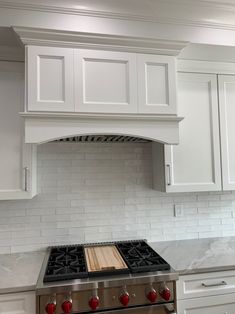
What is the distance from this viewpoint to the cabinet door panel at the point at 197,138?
205 centimetres

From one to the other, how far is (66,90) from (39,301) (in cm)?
126

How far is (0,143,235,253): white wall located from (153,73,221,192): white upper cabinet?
274mm

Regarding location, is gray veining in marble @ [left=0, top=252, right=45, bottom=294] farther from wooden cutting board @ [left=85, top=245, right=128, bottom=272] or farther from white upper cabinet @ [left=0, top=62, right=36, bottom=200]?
white upper cabinet @ [left=0, top=62, right=36, bottom=200]

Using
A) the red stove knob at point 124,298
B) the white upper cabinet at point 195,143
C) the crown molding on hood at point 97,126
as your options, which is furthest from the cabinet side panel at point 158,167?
the red stove knob at point 124,298

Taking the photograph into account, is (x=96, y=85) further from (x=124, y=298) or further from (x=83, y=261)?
(x=124, y=298)

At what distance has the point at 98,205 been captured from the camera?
2203 millimetres

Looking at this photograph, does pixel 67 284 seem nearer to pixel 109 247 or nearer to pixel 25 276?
pixel 25 276

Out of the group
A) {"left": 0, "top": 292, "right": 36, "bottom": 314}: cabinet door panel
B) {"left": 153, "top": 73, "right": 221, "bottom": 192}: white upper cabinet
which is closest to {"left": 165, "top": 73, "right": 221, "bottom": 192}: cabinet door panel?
{"left": 153, "top": 73, "right": 221, "bottom": 192}: white upper cabinet

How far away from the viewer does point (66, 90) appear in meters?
1.68

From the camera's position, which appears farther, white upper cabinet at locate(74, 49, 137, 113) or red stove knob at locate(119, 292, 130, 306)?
white upper cabinet at locate(74, 49, 137, 113)

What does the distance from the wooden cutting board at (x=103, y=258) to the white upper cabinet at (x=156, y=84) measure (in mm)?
1025

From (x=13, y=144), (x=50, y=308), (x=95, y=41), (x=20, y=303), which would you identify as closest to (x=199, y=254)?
(x=50, y=308)

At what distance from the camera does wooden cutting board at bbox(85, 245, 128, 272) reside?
163 centimetres

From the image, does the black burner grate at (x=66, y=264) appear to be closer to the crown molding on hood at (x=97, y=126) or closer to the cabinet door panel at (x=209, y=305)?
the cabinet door panel at (x=209, y=305)
